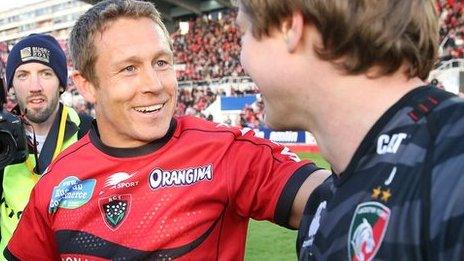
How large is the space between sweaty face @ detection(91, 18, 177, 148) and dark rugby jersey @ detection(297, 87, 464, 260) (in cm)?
93

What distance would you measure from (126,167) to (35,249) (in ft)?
1.54

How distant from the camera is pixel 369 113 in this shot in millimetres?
1116

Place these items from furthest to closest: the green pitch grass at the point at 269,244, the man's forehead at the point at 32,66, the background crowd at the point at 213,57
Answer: the background crowd at the point at 213,57
the green pitch grass at the point at 269,244
the man's forehead at the point at 32,66

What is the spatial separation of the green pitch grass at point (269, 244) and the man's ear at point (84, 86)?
13.5ft

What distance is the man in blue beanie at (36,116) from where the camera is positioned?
2.90m

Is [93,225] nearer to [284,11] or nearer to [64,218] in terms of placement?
[64,218]

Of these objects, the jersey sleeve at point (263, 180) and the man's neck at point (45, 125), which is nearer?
the jersey sleeve at point (263, 180)

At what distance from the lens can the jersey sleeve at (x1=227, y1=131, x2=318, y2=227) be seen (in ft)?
6.08

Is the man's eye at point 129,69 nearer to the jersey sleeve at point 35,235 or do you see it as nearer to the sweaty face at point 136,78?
the sweaty face at point 136,78

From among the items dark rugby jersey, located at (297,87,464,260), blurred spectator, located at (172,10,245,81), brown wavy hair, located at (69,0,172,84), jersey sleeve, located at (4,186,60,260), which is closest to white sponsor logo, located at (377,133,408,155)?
dark rugby jersey, located at (297,87,464,260)

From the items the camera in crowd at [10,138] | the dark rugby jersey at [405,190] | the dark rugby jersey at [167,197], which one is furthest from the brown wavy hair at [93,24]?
the dark rugby jersey at [405,190]

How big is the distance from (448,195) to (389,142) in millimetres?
176

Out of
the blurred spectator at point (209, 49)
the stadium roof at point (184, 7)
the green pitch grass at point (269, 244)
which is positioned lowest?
the green pitch grass at point (269, 244)

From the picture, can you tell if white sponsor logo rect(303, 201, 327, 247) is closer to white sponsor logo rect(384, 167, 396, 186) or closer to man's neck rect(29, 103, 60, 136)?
white sponsor logo rect(384, 167, 396, 186)
